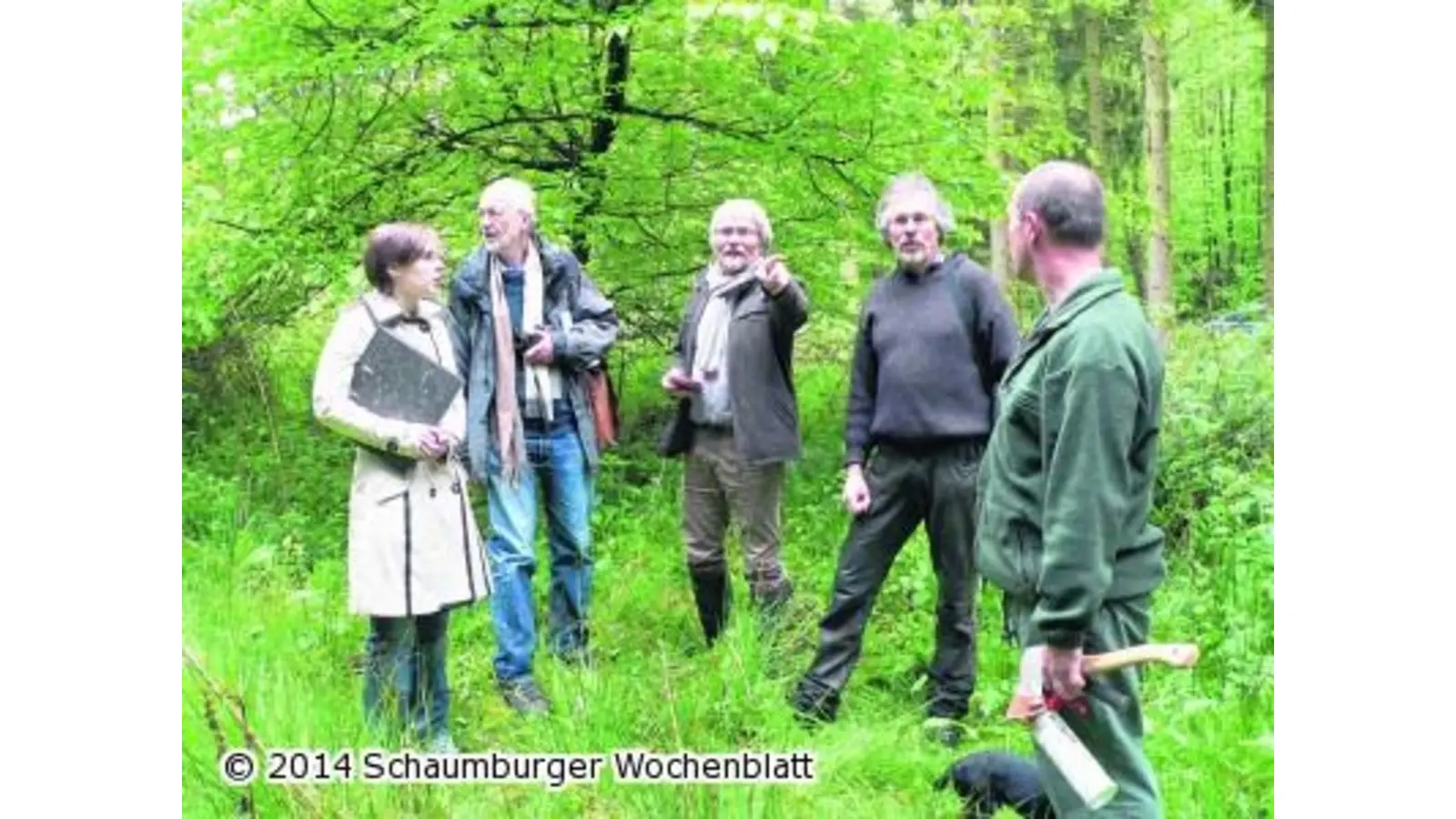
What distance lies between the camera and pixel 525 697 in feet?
14.5

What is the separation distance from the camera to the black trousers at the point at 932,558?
4289 mm

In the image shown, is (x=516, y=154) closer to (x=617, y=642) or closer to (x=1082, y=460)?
(x=617, y=642)

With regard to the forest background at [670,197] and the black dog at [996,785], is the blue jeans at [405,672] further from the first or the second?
the black dog at [996,785]

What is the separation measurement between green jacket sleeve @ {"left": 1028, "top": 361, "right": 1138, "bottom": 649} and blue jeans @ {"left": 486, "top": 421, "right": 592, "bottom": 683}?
2.11m

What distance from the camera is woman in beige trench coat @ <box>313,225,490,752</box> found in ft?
12.7

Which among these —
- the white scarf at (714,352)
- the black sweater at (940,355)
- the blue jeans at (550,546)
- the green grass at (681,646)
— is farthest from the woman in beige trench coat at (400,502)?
the black sweater at (940,355)

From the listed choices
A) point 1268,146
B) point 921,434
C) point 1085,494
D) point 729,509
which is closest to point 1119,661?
point 1085,494

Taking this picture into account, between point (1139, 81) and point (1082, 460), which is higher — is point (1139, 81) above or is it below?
above

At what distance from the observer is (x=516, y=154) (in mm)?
5812

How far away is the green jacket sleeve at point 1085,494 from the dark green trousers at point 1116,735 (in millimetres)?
151

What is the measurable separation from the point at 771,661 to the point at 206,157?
10.5 feet

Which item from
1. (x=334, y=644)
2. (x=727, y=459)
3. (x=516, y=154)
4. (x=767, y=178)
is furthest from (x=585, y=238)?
(x=334, y=644)

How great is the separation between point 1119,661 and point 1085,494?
1.27ft

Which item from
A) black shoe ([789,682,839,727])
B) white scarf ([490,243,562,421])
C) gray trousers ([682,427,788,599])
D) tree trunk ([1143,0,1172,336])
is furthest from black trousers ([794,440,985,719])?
tree trunk ([1143,0,1172,336])
